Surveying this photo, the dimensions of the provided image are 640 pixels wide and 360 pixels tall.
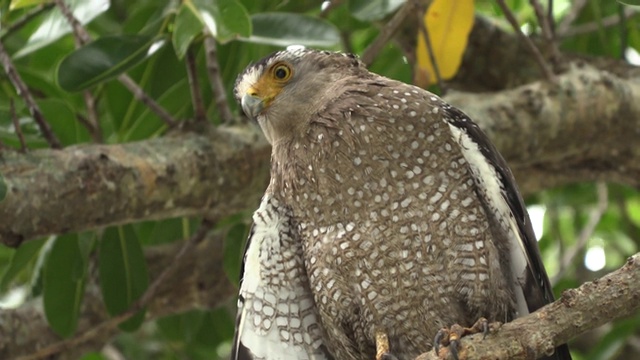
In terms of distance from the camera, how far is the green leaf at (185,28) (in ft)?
12.8

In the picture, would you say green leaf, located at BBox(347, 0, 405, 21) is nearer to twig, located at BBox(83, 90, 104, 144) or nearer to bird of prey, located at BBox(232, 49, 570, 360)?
bird of prey, located at BBox(232, 49, 570, 360)

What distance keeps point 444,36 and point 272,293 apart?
1.67 metres

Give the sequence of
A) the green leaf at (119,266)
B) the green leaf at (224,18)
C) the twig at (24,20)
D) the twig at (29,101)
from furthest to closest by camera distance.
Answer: the green leaf at (119,266) < the twig at (24,20) < the twig at (29,101) < the green leaf at (224,18)

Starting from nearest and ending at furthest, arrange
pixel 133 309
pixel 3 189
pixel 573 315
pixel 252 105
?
pixel 573 315, pixel 3 189, pixel 252 105, pixel 133 309

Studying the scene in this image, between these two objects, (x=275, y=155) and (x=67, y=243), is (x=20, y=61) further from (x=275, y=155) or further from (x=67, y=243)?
(x=275, y=155)

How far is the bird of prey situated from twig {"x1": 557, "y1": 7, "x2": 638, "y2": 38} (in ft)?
6.94

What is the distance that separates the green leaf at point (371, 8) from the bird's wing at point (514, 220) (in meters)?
1.07

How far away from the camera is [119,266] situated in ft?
15.7

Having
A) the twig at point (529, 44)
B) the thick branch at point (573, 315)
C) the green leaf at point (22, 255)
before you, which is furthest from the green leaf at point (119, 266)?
the thick branch at point (573, 315)

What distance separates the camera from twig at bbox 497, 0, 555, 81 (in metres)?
4.68

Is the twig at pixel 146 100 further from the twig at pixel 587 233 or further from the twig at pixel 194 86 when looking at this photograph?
the twig at pixel 587 233

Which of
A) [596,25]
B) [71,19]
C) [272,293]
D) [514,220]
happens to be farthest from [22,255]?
[596,25]

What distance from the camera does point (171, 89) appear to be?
4.79 meters

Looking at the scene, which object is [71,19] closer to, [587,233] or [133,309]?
[133,309]
